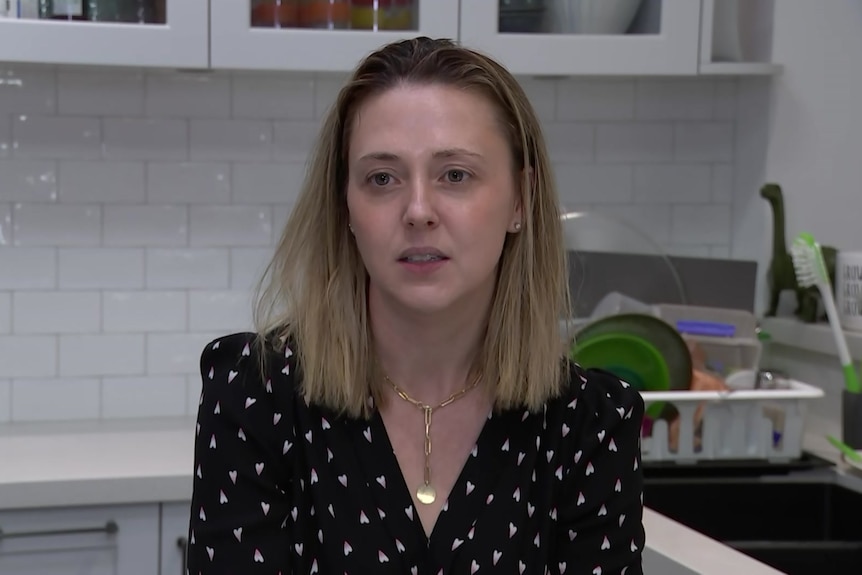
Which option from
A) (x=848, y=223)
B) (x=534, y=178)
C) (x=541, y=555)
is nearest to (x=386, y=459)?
(x=541, y=555)

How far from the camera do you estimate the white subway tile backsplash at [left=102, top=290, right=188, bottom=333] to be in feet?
8.38

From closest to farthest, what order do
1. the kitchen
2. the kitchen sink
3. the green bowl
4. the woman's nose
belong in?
the woman's nose < the kitchen sink < the green bowl < the kitchen

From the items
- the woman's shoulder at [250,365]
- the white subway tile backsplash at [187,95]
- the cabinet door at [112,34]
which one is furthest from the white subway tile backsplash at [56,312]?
the woman's shoulder at [250,365]

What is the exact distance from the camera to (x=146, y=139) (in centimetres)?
253

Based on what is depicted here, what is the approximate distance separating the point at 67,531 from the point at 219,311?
71 centimetres

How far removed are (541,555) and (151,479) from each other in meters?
0.94

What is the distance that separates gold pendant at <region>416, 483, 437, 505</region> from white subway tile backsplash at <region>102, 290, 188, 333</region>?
1350 mm

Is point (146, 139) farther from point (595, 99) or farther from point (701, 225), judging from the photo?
point (701, 225)

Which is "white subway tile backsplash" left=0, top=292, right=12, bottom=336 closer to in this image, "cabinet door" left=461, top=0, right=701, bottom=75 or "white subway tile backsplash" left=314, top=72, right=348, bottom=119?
"white subway tile backsplash" left=314, top=72, right=348, bottom=119

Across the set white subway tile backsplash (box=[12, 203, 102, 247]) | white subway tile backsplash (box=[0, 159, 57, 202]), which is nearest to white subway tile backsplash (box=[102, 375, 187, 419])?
white subway tile backsplash (box=[12, 203, 102, 247])

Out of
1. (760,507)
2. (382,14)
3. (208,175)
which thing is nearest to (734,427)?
(760,507)

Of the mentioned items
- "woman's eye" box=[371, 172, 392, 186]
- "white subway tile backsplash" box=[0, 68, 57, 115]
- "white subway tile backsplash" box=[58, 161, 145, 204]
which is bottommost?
"white subway tile backsplash" box=[58, 161, 145, 204]

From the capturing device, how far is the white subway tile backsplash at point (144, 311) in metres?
2.55

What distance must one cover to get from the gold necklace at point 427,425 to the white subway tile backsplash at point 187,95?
1.32 metres
